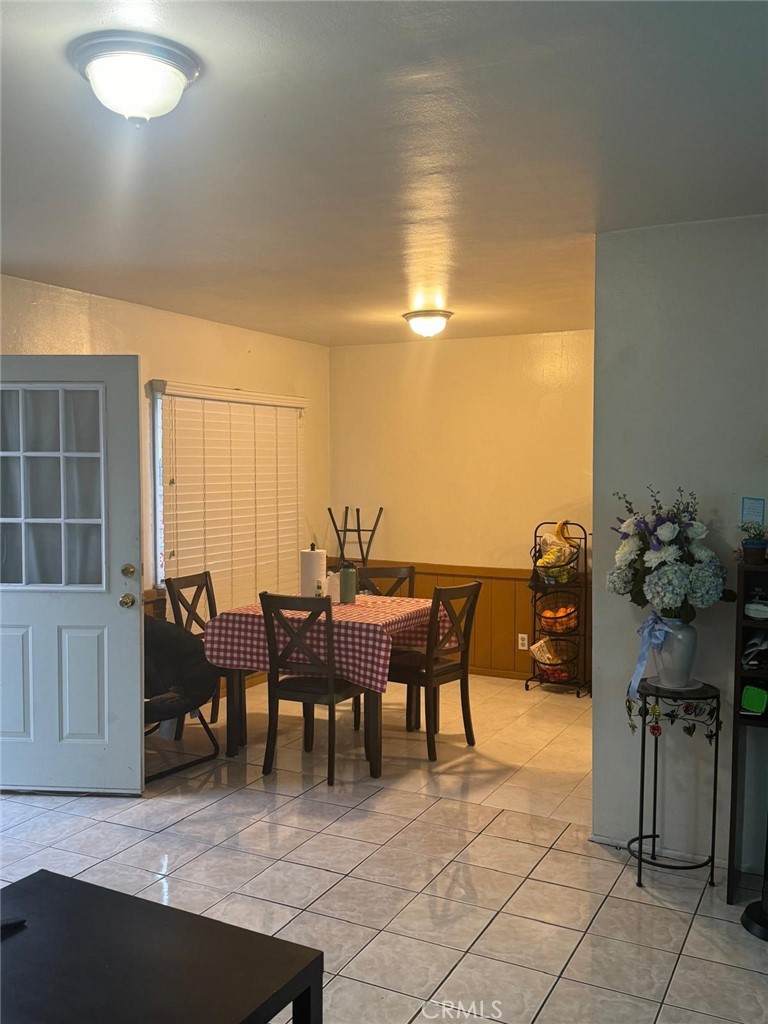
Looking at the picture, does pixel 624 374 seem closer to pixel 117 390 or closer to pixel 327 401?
pixel 117 390

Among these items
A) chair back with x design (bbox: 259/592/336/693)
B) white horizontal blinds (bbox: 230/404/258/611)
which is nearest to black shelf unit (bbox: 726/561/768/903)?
chair back with x design (bbox: 259/592/336/693)

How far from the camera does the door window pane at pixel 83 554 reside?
162 inches

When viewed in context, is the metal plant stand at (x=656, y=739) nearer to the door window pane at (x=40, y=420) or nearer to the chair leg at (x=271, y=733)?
the chair leg at (x=271, y=733)

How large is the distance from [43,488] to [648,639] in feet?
9.16

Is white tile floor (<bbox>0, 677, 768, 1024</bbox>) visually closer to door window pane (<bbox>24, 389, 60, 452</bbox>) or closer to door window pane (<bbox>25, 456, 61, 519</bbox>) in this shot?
door window pane (<bbox>25, 456, 61, 519</bbox>)

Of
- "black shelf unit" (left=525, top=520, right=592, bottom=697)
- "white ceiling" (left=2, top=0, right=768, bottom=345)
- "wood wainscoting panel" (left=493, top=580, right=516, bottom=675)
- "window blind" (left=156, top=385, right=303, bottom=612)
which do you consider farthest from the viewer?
"wood wainscoting panel" (left=493, top=580, right=516, bottom=675)

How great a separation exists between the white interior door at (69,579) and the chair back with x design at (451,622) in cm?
147

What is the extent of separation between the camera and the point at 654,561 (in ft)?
10.5

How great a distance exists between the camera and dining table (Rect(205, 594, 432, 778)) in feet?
13.9

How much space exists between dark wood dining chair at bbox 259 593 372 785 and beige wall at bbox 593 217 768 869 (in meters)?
1.28

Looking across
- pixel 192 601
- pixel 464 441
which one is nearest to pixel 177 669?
pixel 192 601

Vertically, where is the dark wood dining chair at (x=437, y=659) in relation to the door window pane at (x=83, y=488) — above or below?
below

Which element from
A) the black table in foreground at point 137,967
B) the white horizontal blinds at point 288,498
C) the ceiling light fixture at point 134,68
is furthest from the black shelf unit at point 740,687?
the white horizontal blinds at point 288,498

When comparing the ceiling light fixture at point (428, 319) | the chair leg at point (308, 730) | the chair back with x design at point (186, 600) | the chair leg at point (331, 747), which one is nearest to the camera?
the chair leg at point (331, 747)
